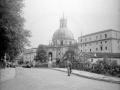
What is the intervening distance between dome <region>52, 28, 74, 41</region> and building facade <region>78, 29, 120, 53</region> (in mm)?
17210

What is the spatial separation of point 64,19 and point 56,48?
21420 mm

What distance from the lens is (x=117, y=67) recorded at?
13906 millimetres

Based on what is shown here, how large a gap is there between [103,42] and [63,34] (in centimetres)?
3013

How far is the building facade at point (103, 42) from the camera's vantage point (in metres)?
50.7

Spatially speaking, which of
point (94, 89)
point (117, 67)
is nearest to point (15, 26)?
point (94, 89)

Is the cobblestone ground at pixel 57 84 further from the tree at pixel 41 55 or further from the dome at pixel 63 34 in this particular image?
the dome at pixel 63 34

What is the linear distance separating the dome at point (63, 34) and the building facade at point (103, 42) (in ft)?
56.5

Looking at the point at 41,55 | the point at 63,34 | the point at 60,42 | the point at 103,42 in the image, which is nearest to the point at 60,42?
the point at 60,42

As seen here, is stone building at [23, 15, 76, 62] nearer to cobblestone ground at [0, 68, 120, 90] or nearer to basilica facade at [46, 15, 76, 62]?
basilica facade at [46, 15, 76, 62]

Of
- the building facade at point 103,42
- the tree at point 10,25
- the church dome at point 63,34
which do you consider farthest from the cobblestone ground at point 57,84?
the church dome at point 63,34

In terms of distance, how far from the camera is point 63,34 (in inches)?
3135

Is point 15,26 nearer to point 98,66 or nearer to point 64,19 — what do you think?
point 98,66

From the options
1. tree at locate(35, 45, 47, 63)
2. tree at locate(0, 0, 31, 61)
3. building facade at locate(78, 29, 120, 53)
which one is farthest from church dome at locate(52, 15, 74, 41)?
tree at locate(0, 0, 31, 61)

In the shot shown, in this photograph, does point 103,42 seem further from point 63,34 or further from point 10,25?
point 10,25
